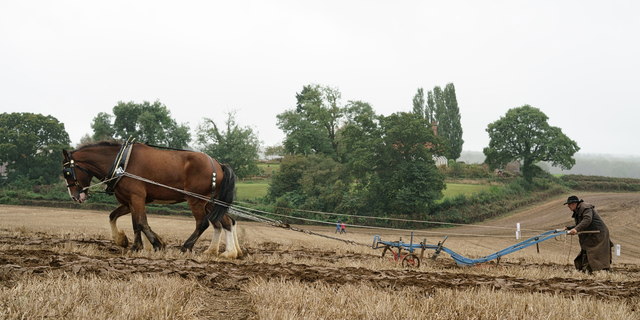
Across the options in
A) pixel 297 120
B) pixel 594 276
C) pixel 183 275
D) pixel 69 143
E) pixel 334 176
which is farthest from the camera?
pixel 297 120

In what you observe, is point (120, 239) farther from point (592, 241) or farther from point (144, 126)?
point (144, 126)

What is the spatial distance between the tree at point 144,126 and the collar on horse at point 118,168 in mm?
47158

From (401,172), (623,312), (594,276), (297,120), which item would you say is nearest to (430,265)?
(594,276)

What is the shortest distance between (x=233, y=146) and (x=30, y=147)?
2207 cm

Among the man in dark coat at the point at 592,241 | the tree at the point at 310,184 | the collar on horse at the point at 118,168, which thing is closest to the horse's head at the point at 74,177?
the collar on horse at the point at 118,168

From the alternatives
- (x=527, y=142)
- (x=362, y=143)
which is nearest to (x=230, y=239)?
(x=362, y=143)

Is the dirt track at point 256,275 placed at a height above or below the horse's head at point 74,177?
below

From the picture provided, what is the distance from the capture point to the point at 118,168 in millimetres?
9266

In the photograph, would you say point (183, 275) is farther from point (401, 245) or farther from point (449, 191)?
point (449, 191)

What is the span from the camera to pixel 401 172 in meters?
38.7

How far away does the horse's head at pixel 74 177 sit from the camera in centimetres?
945

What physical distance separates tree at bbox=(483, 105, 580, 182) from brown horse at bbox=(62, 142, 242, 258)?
4187 centimetres

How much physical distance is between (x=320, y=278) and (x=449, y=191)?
138ft

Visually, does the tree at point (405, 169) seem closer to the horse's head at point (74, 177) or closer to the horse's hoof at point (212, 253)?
the horse's hoof at point (212, 253)
